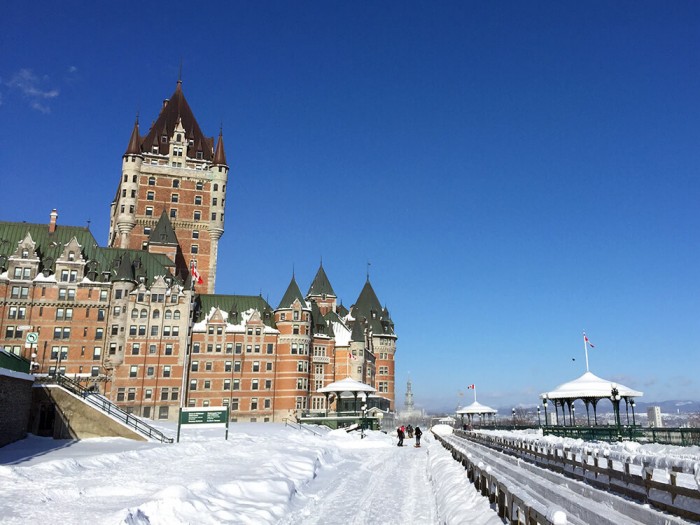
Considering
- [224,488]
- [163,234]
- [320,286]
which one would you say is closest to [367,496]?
[224,488]

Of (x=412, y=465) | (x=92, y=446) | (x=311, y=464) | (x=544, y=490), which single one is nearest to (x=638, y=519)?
(x=544, y=490)

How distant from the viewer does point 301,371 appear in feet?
246

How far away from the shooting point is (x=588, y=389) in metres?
41.5

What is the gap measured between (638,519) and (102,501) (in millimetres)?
12881

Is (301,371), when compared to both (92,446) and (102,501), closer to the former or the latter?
(92,446)

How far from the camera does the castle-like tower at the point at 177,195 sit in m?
83.9

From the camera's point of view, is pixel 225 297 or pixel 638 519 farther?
pixel 225 297

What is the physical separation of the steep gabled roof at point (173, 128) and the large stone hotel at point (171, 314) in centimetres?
27

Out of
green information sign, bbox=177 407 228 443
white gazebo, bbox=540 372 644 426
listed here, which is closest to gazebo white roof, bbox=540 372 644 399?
white gazebo, bbox=540 372 644 426

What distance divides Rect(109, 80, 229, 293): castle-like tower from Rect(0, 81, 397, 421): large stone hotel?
163 mm

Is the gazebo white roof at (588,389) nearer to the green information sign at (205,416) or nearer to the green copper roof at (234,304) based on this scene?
the green information sign at (205,416)

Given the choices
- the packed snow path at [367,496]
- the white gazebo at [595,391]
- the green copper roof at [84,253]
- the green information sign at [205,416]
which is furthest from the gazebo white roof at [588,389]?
the green copper roof at [84,253]

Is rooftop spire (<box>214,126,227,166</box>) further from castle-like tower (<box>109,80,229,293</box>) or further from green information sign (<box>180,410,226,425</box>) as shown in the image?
green information sign (<box>180,410,226,425</box>)

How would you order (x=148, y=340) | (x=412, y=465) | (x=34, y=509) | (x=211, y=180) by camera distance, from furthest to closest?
1. (x=211, y=180)
2. (x=148, y=340)
3. (x=412, y=465)
4. (x=34, y=509)
